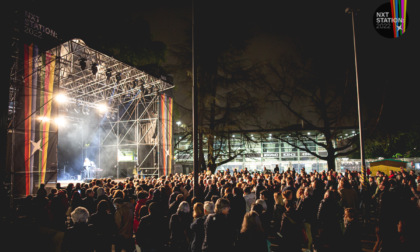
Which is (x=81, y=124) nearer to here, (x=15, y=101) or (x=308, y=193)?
(x=15, y=101)

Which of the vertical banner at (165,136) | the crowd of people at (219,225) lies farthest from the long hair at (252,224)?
the vertical banner at (165,136)

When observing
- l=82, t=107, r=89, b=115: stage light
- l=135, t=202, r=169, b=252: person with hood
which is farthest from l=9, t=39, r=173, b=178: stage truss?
l=135, t=202, r=169, b=252: person with hood

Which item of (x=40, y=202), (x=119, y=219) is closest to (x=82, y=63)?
(x=40, y=202)

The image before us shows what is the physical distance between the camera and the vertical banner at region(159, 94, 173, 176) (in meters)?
22.7

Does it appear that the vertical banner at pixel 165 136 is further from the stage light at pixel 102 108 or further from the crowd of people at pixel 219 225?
the crowd of people at pixel 219 225

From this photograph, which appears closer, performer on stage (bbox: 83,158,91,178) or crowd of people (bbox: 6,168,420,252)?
crowd of people (bbox: 6,168,420,252)

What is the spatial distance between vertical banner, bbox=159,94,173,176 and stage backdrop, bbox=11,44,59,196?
9361 millimetres

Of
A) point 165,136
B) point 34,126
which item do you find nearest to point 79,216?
point 34,126

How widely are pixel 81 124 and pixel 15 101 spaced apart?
15.3m

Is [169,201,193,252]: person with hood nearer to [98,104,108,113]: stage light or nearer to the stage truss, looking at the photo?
the stage truss

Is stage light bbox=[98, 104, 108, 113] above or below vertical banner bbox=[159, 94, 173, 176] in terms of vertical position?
above

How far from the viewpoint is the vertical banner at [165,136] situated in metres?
22.7

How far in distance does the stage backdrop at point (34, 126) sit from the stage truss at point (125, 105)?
14.2ft

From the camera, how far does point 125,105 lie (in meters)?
25.6
